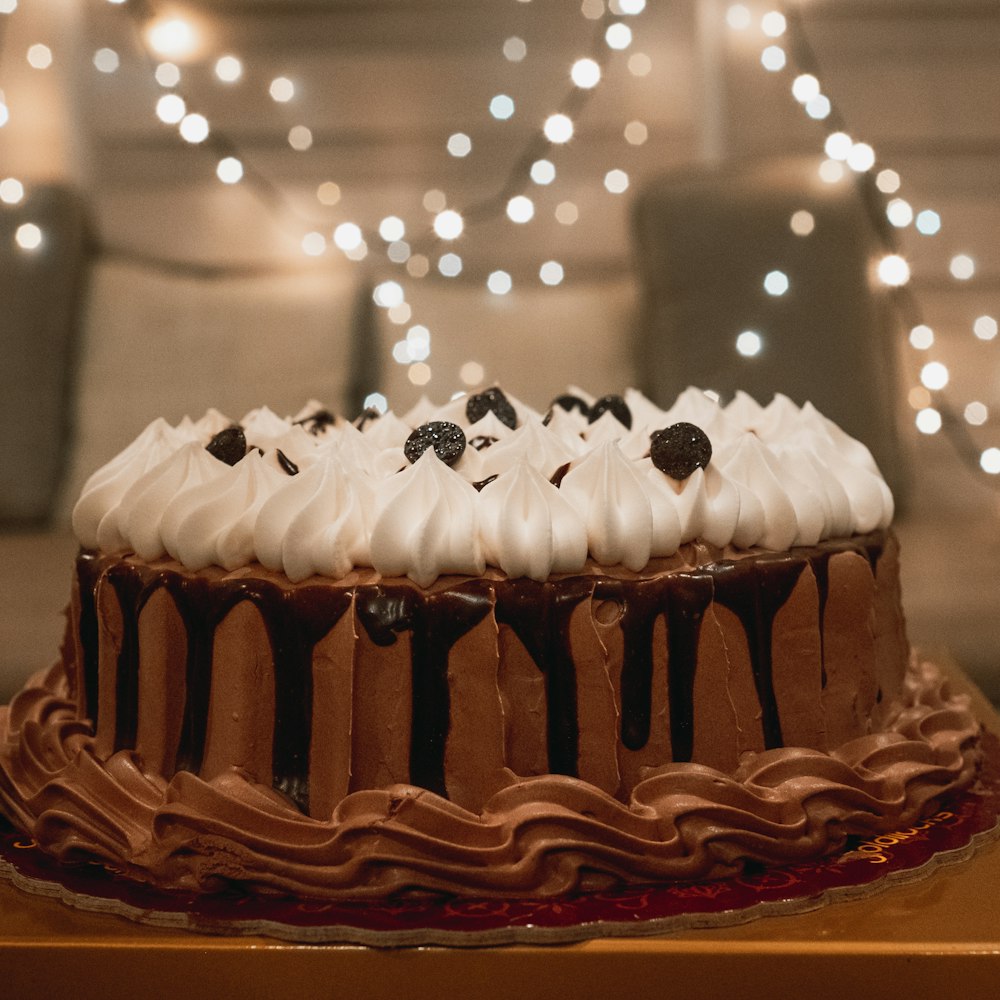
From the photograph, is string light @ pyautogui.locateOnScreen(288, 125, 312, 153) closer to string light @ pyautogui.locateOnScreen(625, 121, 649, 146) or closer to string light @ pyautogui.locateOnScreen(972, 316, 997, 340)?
string light @ pyautogui.locateOnScreen(625, 121, 649, 146)

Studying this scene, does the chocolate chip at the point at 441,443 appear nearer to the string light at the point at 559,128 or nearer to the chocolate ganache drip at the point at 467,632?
the chocolate ganache drip at the point at 467,632

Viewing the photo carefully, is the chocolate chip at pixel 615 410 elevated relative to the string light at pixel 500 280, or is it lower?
lower

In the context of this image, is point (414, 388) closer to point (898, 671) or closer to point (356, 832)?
point (898, 671)

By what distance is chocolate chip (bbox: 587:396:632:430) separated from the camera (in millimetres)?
1880

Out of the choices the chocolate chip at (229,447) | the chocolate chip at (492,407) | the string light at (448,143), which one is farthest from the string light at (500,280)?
the chocolate chip at (229,447)

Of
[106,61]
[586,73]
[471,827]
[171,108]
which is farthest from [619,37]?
[471,827]

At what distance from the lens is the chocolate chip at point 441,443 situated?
1443 mm

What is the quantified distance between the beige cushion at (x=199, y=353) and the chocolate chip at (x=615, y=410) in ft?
3.79

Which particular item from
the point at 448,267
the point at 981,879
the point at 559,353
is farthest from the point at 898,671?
the point at 448,267

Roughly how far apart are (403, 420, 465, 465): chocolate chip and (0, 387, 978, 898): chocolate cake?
9 centimetres

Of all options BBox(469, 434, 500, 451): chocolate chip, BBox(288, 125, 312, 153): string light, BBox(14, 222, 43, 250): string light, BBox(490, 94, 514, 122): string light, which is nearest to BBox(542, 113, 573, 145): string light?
BBox(490, 94, 514, 122): string light

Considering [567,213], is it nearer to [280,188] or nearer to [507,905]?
[280,188]

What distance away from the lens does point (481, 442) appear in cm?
160

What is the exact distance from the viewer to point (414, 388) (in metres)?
2.95
